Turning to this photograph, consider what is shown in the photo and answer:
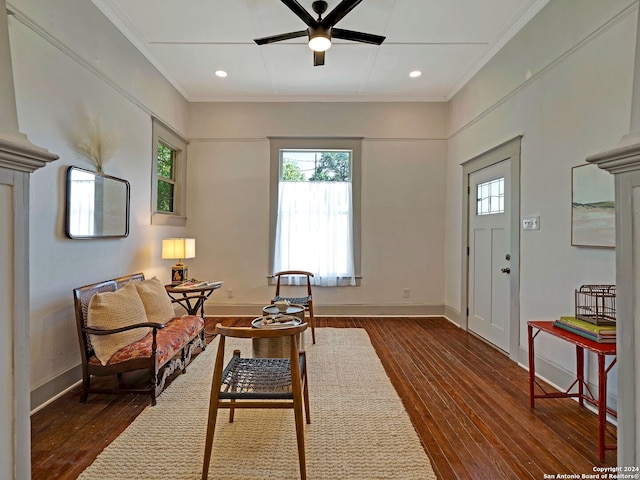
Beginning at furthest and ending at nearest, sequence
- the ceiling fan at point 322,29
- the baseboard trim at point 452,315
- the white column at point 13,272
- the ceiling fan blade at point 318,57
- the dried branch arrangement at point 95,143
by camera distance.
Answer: the baseboard trim at point 452,315 < the ceiling fan blade at point 318,57 < the dried branch arrangement at point 95,143 < the ceiling fan at point 322,29 < the white column at point 13,272

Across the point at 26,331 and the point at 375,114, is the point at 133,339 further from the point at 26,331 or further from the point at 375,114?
the point at 375,114

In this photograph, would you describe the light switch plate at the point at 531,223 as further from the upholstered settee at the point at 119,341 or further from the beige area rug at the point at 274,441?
the upholstered settee at the point at 119,341

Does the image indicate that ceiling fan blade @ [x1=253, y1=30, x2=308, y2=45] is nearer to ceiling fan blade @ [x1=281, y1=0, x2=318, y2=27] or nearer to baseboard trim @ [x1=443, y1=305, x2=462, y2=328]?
ceiling fan blade @ [x1=281, y1=0, x2=318, y2=27]

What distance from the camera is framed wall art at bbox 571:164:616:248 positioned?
7.29 ft

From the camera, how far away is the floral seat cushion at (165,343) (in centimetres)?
239

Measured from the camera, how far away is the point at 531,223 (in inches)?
121

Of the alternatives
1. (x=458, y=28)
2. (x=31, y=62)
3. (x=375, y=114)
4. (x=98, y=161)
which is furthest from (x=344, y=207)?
(x=31, y=62)

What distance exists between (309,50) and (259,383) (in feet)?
11.8

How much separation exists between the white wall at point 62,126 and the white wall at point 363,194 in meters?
1.55

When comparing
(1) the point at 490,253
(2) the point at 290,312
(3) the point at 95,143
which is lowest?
(2) the point at 290,312

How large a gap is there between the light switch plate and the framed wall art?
1.38 feet

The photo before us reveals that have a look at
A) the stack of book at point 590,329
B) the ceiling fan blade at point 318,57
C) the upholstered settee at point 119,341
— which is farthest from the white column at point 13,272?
the stack of book at point 590,329

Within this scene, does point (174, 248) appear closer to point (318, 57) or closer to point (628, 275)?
point (318, 57)

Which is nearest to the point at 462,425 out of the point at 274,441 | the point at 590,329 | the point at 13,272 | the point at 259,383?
the point at 590,329
